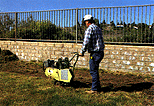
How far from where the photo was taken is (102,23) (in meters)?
9.36

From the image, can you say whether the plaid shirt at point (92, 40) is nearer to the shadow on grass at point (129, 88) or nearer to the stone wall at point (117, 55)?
→ the shadow on grass at point (129, 88)

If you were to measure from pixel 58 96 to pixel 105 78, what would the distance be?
9.69ft

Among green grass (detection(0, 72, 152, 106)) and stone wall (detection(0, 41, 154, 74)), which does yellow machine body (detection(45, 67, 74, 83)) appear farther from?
stone wall (detection(0, 41, 154, 74))

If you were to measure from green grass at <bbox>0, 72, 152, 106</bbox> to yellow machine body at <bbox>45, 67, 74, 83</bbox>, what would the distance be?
294mm

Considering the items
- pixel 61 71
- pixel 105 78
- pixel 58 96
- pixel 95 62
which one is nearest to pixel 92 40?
pixel 95 62

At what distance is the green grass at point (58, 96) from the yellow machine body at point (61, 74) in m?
0.29

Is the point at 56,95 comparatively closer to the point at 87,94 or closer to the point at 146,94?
the point at 87,94

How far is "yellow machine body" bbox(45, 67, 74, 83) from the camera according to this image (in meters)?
5.67

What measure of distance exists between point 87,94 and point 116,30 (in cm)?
467

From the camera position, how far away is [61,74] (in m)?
5.84

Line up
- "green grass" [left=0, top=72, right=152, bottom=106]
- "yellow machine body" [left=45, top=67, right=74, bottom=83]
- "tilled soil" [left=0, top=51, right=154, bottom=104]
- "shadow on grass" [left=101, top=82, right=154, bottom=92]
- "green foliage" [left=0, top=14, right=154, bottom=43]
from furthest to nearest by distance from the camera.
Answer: "green foliage" [left=0, top=14, right=154, bottom=43] → "tilled soil" [left=0, top=51, right=154, bottom=104] → "shadow on grass" [left=101, top=82, right=154, bottom=92] → "yellow machine body" [left=45, top=67, right=74, bottom=83] → "green grass" [left=0, top=72, right=152, bottom=106]

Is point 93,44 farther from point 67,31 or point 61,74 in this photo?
point 67,31

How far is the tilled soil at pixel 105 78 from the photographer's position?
6098 millimetres

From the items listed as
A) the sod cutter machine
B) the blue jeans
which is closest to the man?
the blue jeans
